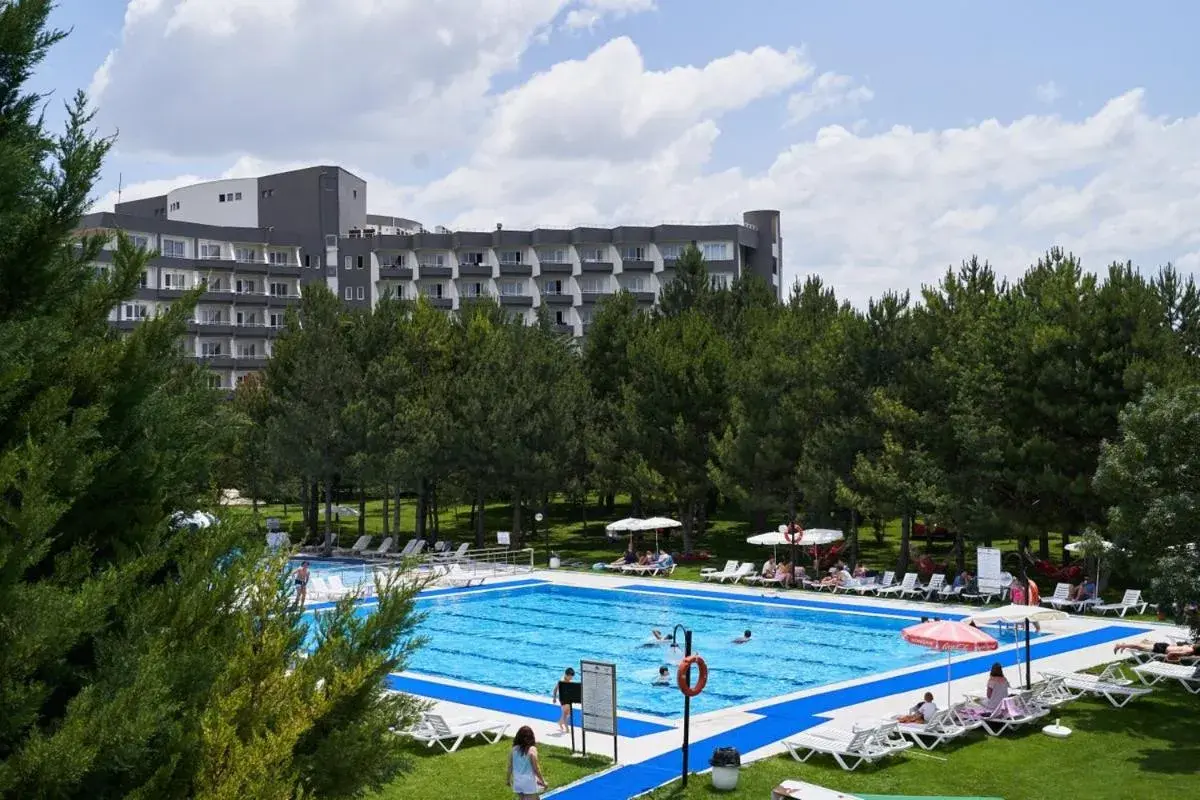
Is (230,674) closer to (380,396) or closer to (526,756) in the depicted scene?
(526,756)

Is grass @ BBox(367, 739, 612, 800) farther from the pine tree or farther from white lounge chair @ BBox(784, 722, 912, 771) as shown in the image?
the pine tree

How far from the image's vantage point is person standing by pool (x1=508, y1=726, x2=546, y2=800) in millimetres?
14742

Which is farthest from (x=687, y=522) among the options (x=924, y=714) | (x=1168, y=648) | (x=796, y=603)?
(x=924, y=714)

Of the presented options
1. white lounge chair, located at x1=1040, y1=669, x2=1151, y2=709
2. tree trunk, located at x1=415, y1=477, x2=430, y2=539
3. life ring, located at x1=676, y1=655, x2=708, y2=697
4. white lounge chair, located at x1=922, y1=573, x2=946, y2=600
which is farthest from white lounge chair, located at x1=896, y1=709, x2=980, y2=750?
tree trunk, located at x1=415, y1=477, x2=430, y2=539

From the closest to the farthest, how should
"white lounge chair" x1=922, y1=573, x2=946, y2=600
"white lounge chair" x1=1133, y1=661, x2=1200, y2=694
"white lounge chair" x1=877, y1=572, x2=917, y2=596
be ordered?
"white lounge chair" x1=1133, y1=661, x2=1200, y2=694 → "white lounge chair" x1=922, y1=573, x2=946, y2=600 → "white lounge chair" x1=877, y1=572, x2=917, y2=596

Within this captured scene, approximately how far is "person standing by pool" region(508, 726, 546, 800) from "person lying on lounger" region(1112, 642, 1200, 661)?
15.6 metres

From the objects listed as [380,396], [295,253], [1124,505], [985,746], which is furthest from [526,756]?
[295,253]

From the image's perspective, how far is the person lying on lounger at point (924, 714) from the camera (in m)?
19.6

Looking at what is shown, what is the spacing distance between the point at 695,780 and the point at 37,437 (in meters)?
12.7

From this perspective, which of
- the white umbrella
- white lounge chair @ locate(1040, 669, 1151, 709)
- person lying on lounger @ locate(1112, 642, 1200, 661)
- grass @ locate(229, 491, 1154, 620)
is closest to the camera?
the white umbrella

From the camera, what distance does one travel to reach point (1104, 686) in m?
22.2

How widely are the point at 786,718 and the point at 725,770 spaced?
222 inches

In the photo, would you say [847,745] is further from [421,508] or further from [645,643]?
[421,508]

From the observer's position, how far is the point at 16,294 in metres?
7.42
